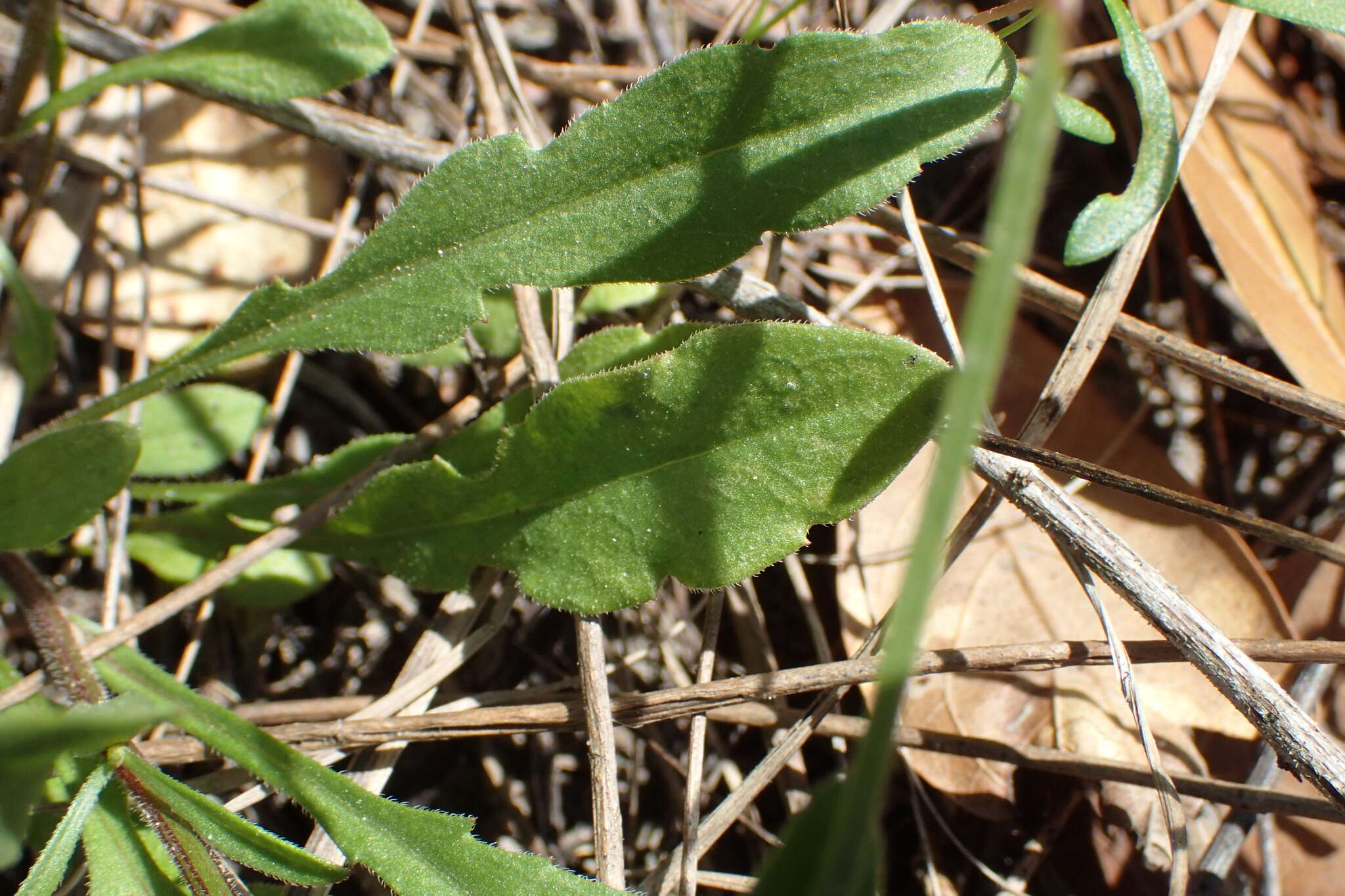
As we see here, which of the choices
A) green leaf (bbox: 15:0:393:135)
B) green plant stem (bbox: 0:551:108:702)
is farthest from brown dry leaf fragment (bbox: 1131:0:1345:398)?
green plant stem (bbox: 0:551:108:702)

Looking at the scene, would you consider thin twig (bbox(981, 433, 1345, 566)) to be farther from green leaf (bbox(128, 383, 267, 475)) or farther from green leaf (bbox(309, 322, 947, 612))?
green leaf (bbox(128, 383, 267, 475))

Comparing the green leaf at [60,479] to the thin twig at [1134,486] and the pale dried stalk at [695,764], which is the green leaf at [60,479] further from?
the thin twig at [1134,486]

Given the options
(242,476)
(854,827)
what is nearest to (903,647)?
(854,827)

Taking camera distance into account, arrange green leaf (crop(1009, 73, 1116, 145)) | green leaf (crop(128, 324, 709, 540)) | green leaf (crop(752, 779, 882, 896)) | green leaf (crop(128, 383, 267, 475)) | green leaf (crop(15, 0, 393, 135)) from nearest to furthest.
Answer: green leaf (crop(752, 779, 882, 896)) < green leaf (crop(1009, 73, 1116, 145)) < green leaf (crop(15, 0, 393, 135)) < green leaf (crop(128, 324, 709, 540)) < green leaf (crop(128, 383, 267, 475))

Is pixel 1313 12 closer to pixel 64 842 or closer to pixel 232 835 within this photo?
pixel 232 835

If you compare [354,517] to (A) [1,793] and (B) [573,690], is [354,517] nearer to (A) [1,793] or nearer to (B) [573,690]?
(B) [573,690]

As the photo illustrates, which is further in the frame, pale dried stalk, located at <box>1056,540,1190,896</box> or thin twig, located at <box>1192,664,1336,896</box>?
thin twig, located at <box>1192,664,1336,896</box>
